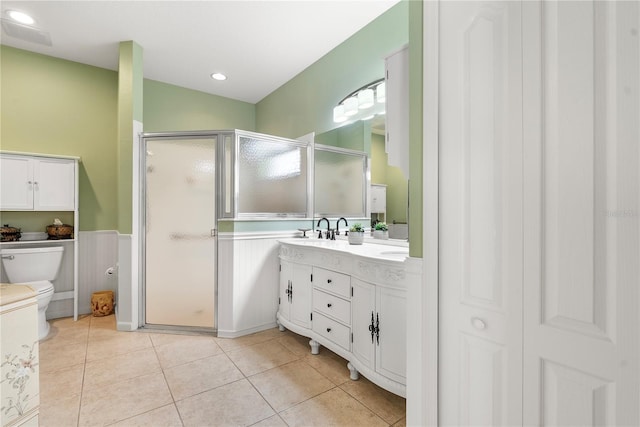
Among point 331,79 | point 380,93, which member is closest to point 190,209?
point 331,79

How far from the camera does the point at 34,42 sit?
2.86 meters

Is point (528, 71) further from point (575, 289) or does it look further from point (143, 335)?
point (143, 335)

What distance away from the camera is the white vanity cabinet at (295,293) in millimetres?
2393

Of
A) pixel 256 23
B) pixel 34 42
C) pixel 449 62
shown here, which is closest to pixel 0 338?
pixel 449 62

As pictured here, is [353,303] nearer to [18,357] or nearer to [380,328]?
[380,328]

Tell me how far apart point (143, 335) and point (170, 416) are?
4.49 ft

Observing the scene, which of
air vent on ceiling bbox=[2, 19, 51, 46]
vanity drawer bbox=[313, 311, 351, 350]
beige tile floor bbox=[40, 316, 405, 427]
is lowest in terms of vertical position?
beige tile floor bbox=[40, 316, 405, 427]

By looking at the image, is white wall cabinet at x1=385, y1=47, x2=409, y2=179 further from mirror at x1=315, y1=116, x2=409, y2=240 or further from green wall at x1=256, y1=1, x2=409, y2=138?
mirror at x1=315, y1=116, x2=409, y2=240

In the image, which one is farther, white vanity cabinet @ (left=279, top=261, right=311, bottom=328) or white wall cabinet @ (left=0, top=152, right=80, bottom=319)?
white wall cabinet @ (left=0, top=152, right=80, bottom=319)

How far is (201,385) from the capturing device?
1889mm

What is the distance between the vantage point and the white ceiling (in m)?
2.36

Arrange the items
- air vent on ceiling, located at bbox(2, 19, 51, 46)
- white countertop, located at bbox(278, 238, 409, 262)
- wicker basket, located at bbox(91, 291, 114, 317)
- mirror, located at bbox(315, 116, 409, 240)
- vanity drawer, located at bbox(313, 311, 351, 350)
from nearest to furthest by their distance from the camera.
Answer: white countertop, located at bbox(278, 238, 409, 262)
vanity drawer, located at bbox(313, 311, 351, 350)
mirror, located at bbox(315, 116, 409, 240)
air vent on ceiling, located at bbox(2, 19, 51, 46)
wicker basket, located at bbox(91, 291, 114, 317)

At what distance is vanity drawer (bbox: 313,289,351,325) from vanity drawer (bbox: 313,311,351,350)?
0.04 metres

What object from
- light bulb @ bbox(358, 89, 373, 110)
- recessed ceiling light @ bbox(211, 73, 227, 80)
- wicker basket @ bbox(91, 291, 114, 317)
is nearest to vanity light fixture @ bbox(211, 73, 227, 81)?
recessed ceiling light @ bbox(211, 73, 227, 80)
